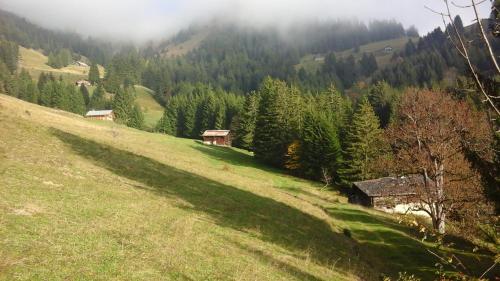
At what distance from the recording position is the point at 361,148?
217 feet

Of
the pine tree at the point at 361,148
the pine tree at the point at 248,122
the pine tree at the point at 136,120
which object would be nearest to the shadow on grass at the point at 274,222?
the pine tree at the point at 361,148

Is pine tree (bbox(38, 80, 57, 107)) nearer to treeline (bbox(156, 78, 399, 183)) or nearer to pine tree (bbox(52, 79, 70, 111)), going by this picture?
pine tree (bbox(52, 79, 70, 111))

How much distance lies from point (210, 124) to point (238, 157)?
45.6 m

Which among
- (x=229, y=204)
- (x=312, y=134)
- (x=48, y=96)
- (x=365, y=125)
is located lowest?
(x=229, y=204)

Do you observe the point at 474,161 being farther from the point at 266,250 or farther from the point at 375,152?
the point at 375,152

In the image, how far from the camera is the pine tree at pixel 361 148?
214 feet

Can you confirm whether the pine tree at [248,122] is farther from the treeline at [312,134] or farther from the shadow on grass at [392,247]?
the shadow on grass at [392,247]

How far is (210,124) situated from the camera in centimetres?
12350

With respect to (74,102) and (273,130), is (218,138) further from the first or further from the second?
(74,102)

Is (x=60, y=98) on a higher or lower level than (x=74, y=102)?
higher

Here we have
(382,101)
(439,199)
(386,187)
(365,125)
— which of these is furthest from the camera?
(382,101)

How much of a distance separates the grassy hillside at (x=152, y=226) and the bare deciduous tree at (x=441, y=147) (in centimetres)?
522

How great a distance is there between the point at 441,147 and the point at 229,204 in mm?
20754

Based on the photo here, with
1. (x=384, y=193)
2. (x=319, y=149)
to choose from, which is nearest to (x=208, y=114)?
(x=319, y=149)
